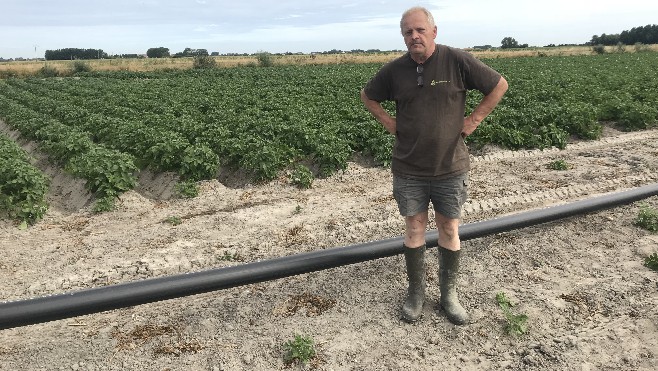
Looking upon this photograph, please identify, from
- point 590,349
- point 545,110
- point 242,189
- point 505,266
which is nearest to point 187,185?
point 242,189

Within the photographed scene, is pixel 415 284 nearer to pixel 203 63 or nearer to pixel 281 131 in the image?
pixel 281 131

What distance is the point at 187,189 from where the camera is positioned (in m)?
8.38

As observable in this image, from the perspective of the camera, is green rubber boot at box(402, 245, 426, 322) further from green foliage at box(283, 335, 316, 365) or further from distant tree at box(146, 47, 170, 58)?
distant tree at box(146, 47, 170, 58)

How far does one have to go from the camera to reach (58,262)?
5871mm

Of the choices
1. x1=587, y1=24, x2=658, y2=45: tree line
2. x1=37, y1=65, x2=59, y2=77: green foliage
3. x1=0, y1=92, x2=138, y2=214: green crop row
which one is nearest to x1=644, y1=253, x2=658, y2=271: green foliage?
x1=0, y1=92, x2=138, y2=214: green crop row

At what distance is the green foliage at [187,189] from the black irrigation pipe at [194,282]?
440 centimetres

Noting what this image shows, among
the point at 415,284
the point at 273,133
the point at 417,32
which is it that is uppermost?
the point at 417,32

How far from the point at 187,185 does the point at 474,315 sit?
5.63 meters

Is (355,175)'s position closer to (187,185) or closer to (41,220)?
(187,185)

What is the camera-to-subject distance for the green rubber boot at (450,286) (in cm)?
421

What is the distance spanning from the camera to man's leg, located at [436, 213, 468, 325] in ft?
13.7

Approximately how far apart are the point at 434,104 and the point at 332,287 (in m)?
2.09

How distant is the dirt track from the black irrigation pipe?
1.21ft

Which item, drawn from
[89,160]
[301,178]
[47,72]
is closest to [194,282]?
[301,178]
